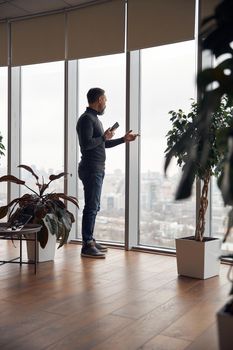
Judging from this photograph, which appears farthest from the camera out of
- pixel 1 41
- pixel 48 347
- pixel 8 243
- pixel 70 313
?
pixel 1 41

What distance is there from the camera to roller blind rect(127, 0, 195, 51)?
4242mm

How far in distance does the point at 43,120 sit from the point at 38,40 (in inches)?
39.4

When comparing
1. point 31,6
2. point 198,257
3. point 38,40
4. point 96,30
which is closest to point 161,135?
point 96,30

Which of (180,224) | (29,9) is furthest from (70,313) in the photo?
(29,9)

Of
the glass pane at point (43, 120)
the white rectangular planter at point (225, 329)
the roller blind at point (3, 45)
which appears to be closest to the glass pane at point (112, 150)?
the glass pane at point (43, 120)

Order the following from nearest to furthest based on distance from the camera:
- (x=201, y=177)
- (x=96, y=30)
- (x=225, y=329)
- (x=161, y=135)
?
(x=225, y=329) → (x=201, y=177) → (x=161, y=135) → (x=96, y=30)

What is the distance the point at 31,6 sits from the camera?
16.6 feet

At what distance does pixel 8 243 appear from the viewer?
5.09 metres

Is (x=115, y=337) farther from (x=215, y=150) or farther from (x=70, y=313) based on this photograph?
(x=215, y=150)

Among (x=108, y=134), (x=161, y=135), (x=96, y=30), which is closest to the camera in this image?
(x=108, y=134)

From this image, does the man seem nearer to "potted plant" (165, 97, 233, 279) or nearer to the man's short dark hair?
the man's short dark hair

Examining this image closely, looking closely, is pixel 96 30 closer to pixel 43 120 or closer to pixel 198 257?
pixel 43 120

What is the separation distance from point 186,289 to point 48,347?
138 cm

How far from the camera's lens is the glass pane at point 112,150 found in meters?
4.89
